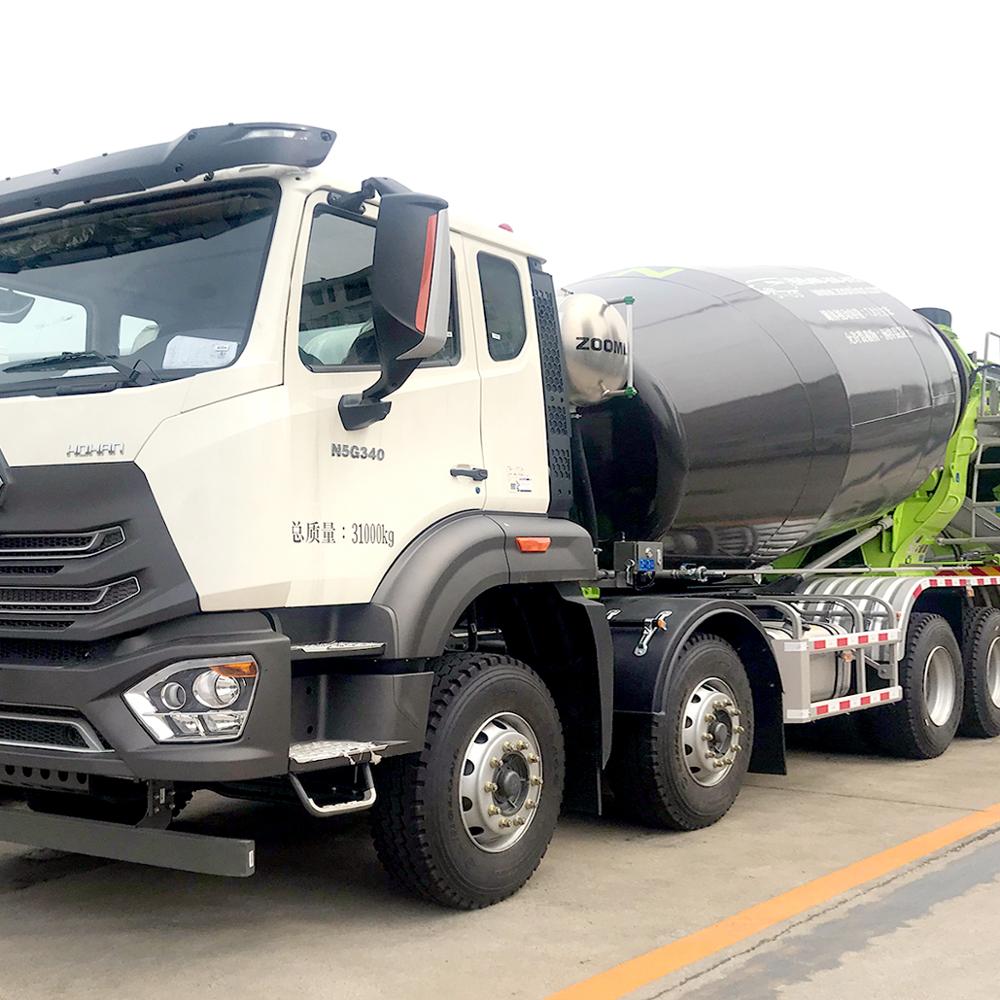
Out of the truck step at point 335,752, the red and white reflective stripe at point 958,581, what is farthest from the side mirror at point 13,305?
the red and white reflective stripe at point 958,581

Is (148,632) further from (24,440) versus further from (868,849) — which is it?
(868,849)

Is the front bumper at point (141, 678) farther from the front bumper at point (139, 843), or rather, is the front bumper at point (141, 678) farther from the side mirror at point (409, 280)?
the side mirror at point (409, 280)

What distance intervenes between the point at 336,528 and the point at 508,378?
1.22m

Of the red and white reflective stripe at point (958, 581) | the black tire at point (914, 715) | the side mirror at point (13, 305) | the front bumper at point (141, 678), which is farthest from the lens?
the red and white reflective stripe at point (958, 581)

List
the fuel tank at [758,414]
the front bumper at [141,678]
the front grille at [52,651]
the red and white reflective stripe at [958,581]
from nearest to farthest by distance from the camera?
1. the front bumper at [141,678]
2. the front grille at [52,651]
3. the fuel tank at [758,414]
4. the red and white reflective stripe at [958,581]

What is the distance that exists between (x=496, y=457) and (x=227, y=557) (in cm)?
145

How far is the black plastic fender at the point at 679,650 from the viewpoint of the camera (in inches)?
223

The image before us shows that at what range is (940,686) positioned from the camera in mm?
8172

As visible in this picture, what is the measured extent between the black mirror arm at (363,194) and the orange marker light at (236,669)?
162 cm

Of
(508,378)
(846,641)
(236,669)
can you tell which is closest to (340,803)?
(236,669)

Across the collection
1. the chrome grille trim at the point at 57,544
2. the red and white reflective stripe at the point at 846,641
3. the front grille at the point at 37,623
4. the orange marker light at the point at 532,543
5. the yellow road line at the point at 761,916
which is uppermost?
the chrome grille trim at the point at 57,544

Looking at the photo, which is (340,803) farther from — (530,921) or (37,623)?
(37,623)

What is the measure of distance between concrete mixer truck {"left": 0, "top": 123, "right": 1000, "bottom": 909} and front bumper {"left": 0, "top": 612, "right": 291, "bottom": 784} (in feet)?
0.03

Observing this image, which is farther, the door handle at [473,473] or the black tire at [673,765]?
the black tire at [673,765]
